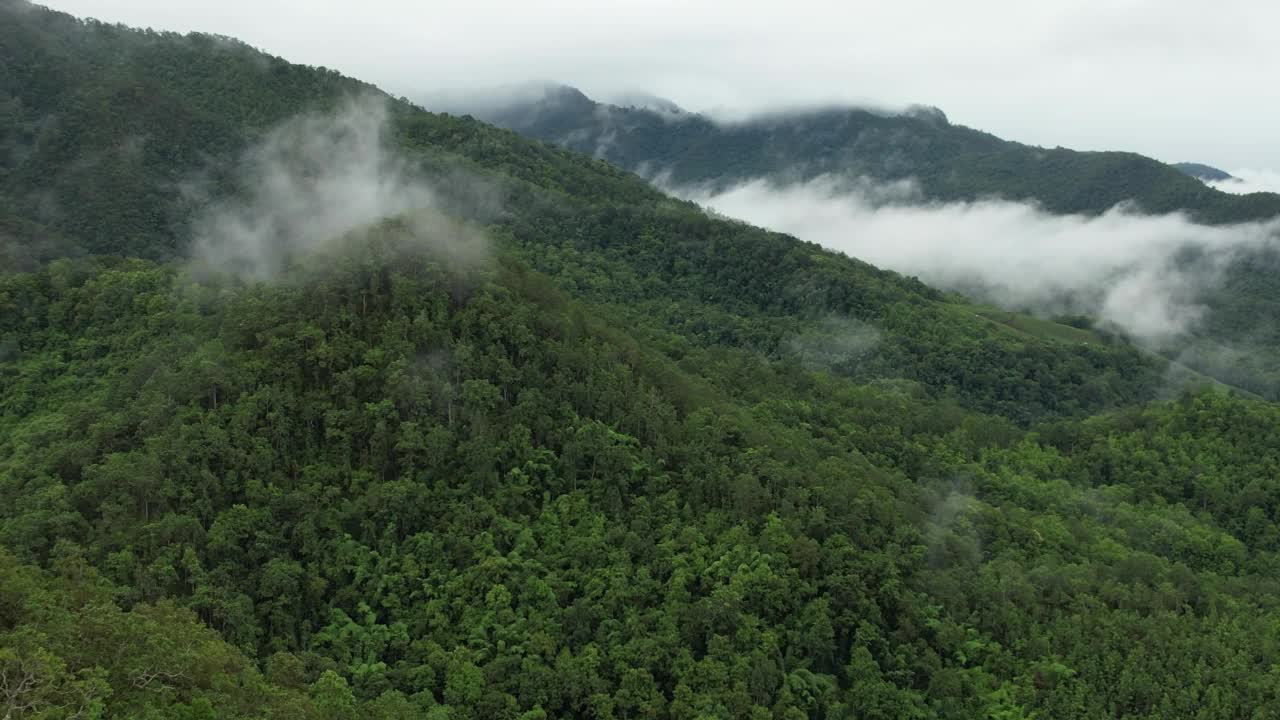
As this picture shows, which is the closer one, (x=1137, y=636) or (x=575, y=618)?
(x=575, y=618)

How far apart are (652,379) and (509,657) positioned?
20181 millimetres

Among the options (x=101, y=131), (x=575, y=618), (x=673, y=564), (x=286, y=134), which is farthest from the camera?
(x=286, y=134)

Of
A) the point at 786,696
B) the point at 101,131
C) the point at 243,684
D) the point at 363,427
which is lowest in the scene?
the point at 786,696

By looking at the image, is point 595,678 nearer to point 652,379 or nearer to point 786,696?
point 786,696

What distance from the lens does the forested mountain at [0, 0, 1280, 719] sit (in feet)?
118

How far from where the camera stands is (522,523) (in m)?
42.8

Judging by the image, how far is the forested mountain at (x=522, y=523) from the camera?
118 feet

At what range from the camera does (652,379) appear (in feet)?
174

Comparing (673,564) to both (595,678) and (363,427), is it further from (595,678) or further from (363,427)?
(363,427)

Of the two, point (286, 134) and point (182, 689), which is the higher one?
point (286, 134)

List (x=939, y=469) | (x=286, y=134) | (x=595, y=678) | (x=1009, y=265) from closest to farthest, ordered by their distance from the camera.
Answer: (x=595, y=678) < (x=939, y=469) < (x=286, y=134) < (x=1009, y=265)

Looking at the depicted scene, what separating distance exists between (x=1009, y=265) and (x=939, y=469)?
141 m

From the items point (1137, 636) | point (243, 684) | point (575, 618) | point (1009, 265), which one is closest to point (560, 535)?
point (575, 618)

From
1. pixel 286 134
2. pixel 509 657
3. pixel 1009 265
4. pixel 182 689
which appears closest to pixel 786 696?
pixel 509 657
